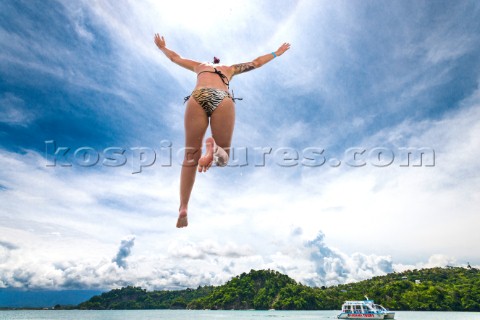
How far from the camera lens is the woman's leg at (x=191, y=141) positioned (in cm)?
340

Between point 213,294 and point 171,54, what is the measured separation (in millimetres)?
148571

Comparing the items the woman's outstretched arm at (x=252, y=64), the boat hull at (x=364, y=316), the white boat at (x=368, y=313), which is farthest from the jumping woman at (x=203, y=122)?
the boat hull at (x=364, y=316)

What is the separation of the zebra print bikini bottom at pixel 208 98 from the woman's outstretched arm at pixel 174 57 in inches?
29.6

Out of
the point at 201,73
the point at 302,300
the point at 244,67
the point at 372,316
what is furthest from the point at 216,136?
the point at 302,300

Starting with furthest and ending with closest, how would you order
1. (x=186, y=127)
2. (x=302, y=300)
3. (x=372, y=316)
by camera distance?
(x=302, y=300) → (x=372, y=316) → (x=186, y=127)

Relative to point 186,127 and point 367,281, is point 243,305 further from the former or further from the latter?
point 186,127

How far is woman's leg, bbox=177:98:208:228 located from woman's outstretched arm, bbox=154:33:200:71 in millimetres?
846

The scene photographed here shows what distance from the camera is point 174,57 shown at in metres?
4.24

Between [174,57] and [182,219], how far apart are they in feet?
6.52

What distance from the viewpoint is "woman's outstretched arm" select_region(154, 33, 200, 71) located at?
415 cm

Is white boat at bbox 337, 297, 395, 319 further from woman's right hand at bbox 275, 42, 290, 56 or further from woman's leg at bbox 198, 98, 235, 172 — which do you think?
woman's leg at bbox 198, 98, 235, 172

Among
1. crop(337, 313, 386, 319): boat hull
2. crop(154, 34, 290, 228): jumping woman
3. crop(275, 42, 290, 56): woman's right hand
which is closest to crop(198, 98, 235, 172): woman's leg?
crop(154, 34, 290, 228): jumping woman

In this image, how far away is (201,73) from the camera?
12.7 ft

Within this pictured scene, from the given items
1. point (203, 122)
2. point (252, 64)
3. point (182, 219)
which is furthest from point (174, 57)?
point (182, 219)
